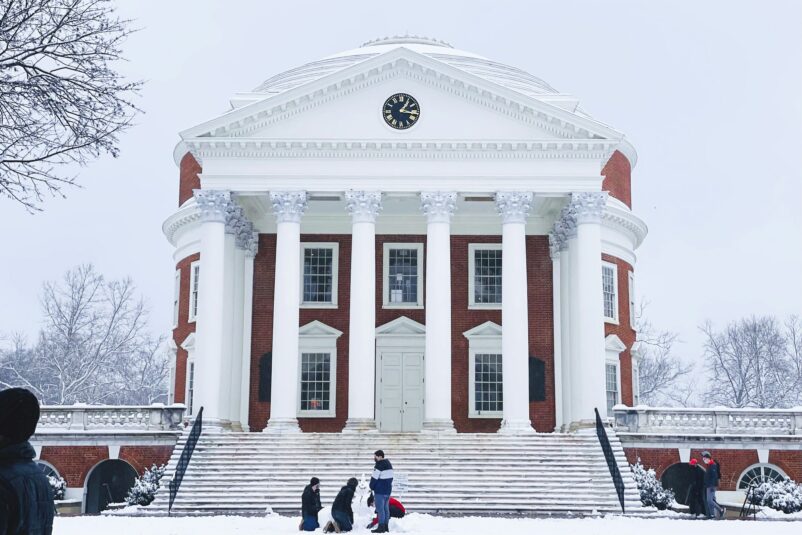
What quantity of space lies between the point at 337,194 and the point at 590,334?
375 inches

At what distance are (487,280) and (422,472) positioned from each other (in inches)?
456

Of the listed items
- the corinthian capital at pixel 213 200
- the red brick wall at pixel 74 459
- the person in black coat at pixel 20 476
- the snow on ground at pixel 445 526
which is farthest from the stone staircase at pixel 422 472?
the person in black coat at pixel 20 476

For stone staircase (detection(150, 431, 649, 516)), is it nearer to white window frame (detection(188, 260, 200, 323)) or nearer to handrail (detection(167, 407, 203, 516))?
handrail (detection(167, 407, 203, 516))

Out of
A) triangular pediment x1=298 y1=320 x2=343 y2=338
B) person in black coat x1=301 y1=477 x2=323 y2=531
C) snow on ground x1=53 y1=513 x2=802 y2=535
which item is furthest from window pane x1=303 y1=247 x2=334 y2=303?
person in black coat x1=301 y1=477 x2=323 y2=531

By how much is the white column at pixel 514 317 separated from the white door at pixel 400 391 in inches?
219

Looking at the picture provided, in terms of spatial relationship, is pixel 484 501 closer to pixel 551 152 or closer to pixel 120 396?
pixel 551 152

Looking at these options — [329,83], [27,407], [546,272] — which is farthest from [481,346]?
[27,407]

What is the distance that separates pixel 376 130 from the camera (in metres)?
33.1

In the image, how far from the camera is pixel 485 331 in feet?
122

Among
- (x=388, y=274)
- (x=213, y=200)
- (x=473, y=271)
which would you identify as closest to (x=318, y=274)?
(x=388, y=274)

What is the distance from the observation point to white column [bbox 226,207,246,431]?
1400 inches

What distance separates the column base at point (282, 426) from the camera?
31.1 m

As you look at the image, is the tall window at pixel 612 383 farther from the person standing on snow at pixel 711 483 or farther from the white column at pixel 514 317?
the person standing on snow at pixel 711 483

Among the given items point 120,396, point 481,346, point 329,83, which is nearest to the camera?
point 329,83
